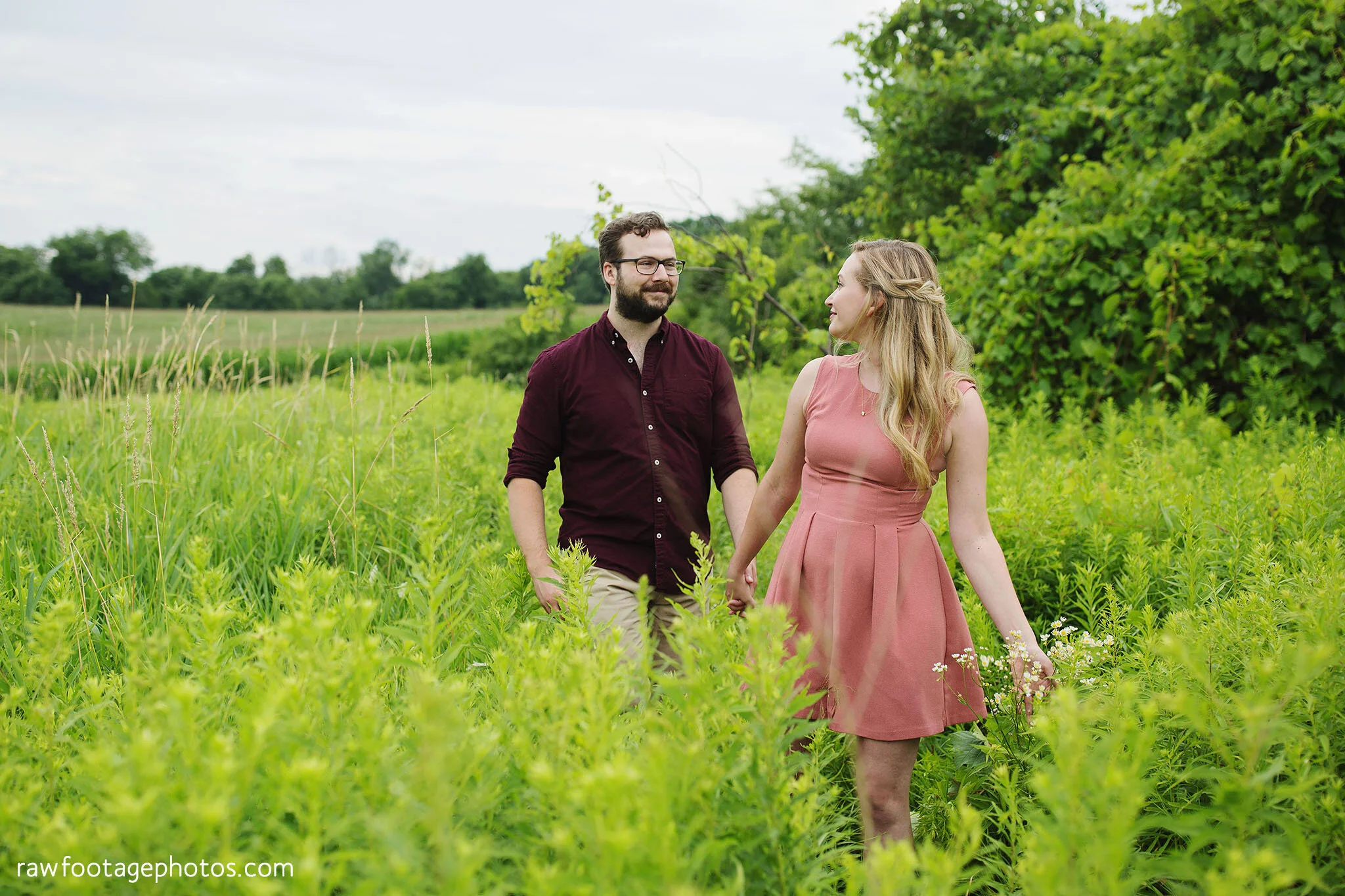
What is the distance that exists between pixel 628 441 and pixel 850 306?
118 cm

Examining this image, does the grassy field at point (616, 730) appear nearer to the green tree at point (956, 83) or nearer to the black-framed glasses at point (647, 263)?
the black-framed glasses at point (647, 263)

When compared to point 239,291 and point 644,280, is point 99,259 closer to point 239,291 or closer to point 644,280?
point 239,291

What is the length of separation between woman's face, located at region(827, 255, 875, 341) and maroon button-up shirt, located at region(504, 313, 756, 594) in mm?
945

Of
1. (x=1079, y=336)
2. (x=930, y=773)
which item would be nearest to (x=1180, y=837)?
(x=930, y=773)

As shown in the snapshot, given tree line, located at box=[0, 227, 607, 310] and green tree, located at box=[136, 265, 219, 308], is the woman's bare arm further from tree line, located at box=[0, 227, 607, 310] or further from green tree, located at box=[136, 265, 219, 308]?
green tree, located at box=[136, 265, 219, 308]

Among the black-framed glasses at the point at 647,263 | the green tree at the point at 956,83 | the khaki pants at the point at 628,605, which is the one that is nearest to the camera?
the khaki pants at the point at 628,605

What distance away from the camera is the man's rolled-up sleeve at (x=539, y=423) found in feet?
11.8

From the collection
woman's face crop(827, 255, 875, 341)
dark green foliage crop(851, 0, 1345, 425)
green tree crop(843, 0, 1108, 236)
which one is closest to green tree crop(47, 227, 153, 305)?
green tree crop(843, 0, 1108, 236)

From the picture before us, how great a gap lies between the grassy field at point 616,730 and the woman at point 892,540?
6.2 inches

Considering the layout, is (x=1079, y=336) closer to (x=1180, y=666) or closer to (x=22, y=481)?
(x=1180, y=666)

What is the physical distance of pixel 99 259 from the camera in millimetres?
51188

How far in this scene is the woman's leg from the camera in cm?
250

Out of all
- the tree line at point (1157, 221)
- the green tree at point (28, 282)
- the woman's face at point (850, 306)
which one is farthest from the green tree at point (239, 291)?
the woman's face at point (850, 306)

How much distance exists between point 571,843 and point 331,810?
1.48 ft
